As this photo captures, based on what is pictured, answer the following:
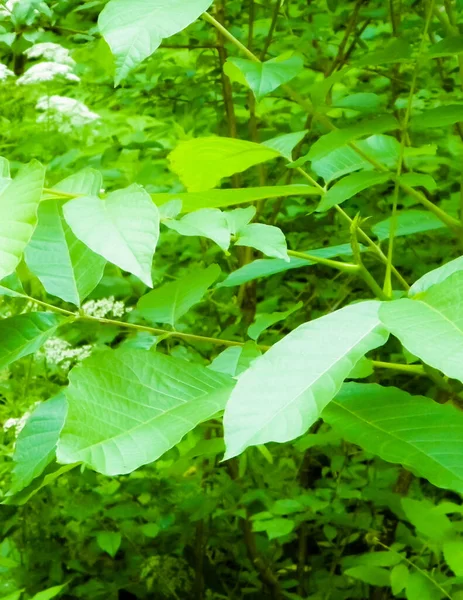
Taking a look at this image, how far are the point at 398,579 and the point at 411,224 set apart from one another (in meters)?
0.50

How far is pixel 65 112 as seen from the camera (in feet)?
6.89

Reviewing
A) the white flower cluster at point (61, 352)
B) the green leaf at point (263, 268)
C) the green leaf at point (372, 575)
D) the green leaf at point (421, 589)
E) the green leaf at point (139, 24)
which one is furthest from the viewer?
the white flower cluster at point (61, 352)

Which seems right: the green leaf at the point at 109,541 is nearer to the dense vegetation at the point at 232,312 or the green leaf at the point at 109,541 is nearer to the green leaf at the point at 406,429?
the dense vegetation at the point at 232,312

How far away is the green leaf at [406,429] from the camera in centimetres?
52

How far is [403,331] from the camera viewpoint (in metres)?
0.49

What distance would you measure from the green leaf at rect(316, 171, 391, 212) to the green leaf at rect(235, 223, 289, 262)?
7.4 inches

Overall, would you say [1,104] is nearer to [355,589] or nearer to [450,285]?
[355,589]

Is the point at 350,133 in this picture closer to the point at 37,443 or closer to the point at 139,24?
the point at 139,24

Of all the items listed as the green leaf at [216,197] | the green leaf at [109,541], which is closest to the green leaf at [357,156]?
the green leaf at [216,197]

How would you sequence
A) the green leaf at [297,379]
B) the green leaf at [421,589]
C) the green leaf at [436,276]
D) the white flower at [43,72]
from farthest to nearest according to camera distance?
the white flower at [43,72], the green leaf at [421,589], the green leaf at [436,276], the green leaf at [297,379]

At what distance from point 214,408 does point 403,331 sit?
136 mm

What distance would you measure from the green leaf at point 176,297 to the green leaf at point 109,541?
0.80 meters

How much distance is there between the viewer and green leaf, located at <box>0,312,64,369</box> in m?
0.67

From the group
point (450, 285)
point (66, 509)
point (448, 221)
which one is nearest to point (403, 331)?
point (450, 285)
